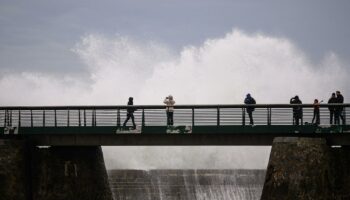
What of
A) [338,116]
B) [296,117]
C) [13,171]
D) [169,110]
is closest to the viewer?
[338,116]

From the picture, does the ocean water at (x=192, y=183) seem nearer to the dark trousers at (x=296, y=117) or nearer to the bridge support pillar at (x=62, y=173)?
the bridge support pillar at (x=62, y=173)

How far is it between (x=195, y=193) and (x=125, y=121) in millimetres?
27648

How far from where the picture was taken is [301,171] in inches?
1159

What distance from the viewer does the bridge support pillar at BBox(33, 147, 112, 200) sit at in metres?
33.8

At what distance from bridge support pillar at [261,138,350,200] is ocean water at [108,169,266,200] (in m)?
28.1

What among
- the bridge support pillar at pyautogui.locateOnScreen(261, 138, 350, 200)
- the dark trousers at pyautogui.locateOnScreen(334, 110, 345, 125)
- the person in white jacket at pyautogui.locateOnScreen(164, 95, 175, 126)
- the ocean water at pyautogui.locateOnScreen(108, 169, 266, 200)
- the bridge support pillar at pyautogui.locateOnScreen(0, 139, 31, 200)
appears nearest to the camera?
the bridge support pillar at pyautogui.locateOnScreen(261, 138, 350, 200)

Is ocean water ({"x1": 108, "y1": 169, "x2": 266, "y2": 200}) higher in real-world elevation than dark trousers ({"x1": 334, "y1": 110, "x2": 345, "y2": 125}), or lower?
lower

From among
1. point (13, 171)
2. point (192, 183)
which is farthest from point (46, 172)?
point (192, 183)

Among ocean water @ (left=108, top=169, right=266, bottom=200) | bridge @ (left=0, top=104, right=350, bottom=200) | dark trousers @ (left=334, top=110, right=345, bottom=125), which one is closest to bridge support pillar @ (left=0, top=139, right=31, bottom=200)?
bridge @ (left=0, top=104, right=350, bottom=200)

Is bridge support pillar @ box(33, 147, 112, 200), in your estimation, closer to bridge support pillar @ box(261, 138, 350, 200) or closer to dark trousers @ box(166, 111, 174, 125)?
dark trousers @ box(166, 111, 174, 125)

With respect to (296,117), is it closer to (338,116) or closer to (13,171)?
(338,116)

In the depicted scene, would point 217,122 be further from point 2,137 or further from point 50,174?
point 2,137

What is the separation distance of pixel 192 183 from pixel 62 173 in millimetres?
26941

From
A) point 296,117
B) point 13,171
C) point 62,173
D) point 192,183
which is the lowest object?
point 192,183
